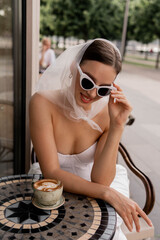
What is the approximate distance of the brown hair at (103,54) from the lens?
1793mm

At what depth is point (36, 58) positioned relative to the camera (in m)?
2.89

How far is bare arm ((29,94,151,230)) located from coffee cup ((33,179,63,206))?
0.21 metres

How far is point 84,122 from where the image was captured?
218cm

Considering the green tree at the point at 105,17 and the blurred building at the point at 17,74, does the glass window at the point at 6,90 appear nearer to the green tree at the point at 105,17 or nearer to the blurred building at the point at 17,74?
the blurred building at the point at 17,74

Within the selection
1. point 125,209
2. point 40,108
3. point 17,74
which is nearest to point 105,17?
point 17,74

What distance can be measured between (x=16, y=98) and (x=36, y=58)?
1.61ft

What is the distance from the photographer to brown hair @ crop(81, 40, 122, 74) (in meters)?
1.79

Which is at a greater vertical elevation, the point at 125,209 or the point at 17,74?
the point at 17,74

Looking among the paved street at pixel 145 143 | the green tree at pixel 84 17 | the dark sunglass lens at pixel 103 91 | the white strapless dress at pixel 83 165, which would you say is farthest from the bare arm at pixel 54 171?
the green tree at pixel 84 17

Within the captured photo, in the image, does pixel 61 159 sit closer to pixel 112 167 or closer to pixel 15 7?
pixel 112 167

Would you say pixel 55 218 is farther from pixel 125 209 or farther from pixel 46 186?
pixel 125 209

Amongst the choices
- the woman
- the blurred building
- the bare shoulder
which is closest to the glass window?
the blurred building

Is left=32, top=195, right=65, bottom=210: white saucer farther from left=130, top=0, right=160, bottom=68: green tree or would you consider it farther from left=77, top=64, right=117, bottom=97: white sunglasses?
left=130, top=0, right=160, bottom=68: green tree

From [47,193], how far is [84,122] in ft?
2.83
